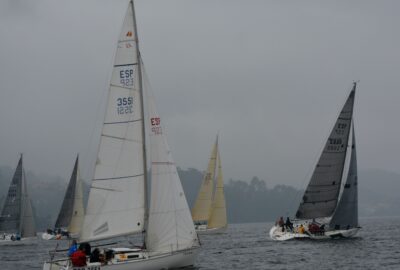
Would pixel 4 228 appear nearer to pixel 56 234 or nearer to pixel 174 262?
pixel 56 234

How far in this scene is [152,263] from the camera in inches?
Result: 1280

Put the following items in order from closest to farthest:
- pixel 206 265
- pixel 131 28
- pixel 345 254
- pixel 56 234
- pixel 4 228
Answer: pixel 131 28 → pixel 206 265 → pixel 345 254 → pixel 4 228 → pixel 56 234

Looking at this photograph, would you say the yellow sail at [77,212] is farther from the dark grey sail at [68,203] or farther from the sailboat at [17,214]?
the sailboat at [17,214]

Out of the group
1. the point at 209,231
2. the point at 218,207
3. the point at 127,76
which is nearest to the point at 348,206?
the point at 218,207

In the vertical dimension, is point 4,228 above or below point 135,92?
below

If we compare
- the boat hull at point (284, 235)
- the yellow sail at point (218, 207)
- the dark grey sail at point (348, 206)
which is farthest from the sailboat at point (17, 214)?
the dark grey sail at point (348, 206)

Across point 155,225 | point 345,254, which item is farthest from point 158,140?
point 345,254

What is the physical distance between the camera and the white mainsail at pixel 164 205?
33219mm

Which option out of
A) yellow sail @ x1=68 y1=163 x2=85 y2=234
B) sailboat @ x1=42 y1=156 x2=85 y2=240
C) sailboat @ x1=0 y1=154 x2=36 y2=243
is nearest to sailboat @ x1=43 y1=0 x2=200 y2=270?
sailboat @ x1=0 y1=154 x2=36 y2=243

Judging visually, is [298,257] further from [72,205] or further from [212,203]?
[72,205]

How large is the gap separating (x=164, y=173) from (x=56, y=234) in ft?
193

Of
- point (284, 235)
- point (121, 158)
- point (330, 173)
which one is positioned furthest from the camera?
point (284, 235)

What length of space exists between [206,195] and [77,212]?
52.4 ft

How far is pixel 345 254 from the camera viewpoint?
146ft
